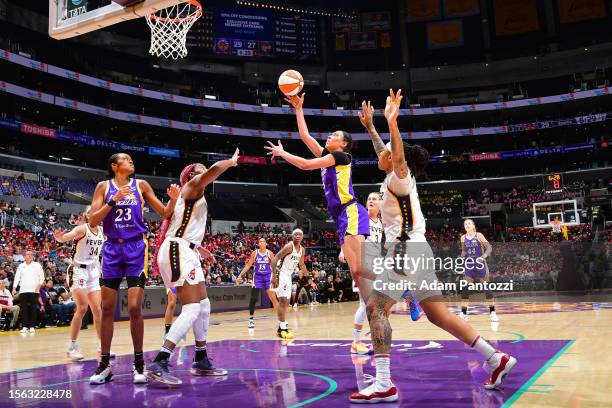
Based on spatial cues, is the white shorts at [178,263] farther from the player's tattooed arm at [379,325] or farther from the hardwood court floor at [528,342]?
the player's tattooed arm at [379,325]

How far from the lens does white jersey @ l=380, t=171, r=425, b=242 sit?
4.86 meters

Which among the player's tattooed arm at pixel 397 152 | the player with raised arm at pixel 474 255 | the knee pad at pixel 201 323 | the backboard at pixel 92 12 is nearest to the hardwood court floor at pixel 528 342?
the player with raised arm at pixel 474 255

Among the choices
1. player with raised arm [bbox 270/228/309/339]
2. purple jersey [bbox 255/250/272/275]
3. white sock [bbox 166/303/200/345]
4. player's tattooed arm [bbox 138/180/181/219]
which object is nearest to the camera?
white sock [bbox 166/303/200/345]

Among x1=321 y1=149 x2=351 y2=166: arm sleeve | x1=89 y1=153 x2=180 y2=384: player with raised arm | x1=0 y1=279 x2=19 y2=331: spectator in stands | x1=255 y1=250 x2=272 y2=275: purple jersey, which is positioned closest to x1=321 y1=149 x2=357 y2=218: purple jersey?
x1=321 y1=149 x2=351 y2=166: arm sleeve

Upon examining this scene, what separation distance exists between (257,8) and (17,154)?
24489 millimetres

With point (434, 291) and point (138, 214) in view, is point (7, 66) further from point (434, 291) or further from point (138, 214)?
point (434, 291)

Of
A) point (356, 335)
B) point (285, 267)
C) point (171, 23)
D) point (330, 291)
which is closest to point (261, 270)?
point (285, 267)

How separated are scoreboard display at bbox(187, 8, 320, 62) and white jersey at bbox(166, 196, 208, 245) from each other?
43926 mm

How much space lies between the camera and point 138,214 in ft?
20.8

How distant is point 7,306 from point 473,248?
40.3 feet

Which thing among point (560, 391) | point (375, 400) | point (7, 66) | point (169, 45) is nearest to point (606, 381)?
point (560, 391)

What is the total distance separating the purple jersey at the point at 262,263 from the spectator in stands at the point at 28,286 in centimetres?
590

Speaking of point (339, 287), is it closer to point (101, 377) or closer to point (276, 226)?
point (276, 226)

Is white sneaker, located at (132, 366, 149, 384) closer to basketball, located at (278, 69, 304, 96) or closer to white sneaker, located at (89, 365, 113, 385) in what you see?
white sneaker, located at (89, 365, 113, 385)
